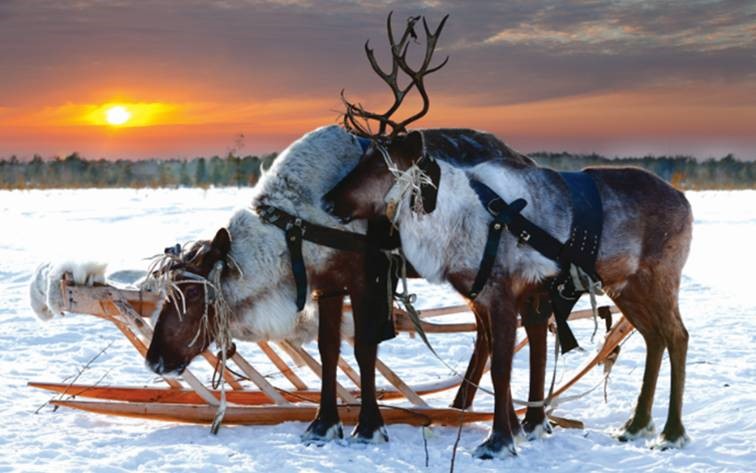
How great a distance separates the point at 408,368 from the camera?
334 inches

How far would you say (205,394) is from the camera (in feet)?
20.1

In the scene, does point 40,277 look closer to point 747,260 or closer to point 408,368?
point 408,368

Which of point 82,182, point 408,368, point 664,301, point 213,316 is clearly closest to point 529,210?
point 664,301

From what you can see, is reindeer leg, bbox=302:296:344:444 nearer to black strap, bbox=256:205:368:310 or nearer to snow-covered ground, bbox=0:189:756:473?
snow-covered ground, bbox=0:189:756:473

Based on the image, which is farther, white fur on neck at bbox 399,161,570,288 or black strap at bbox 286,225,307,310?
black strap at bbox 286,225,307,310

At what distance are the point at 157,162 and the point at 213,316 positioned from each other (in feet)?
143

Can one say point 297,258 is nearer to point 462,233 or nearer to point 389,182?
point 389,182

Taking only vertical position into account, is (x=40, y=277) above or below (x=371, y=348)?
above

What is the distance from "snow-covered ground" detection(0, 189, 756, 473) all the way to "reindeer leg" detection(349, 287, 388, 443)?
14cm

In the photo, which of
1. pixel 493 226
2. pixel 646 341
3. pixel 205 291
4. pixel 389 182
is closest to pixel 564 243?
pixel 493 226

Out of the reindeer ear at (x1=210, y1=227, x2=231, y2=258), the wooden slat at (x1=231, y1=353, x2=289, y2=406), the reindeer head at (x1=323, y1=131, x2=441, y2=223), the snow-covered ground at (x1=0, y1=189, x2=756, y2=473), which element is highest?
the reindeer head at (x1=323, y1=131, x2=441, y2=223)

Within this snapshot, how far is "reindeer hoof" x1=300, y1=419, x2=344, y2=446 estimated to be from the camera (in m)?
5.82

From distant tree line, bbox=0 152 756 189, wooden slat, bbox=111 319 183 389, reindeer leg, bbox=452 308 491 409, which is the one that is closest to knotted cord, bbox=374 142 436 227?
reindeer leg, bbox=452 308 491 409

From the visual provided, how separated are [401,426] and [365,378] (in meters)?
0.58
